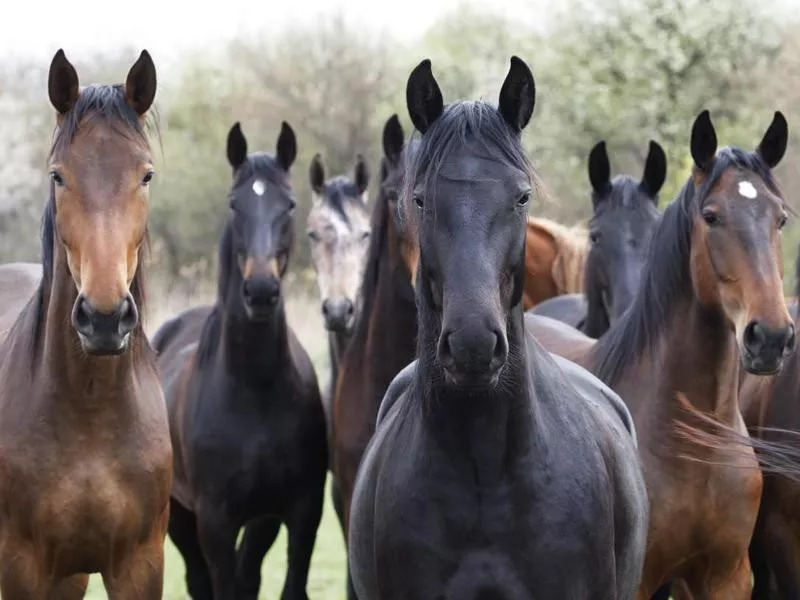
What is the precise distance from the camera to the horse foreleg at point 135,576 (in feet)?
15.0

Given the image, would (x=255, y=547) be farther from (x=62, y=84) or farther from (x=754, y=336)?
(x=754, y=336)

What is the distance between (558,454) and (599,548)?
0.83ft

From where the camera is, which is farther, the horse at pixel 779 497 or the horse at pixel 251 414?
the horse at pixel 251 414

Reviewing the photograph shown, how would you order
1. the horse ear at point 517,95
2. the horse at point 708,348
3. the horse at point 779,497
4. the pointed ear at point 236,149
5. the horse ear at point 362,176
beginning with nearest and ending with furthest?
the horse ear at point 517,95, the horse at point 708,348, the horse at point 779,497, the pointed ear at point 236,149, the horse ear at point 362,176

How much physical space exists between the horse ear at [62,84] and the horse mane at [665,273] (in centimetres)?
230

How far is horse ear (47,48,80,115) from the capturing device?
4.58 metres

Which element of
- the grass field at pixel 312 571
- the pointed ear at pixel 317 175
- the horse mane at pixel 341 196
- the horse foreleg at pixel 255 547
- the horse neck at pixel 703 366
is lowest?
the grass field at pixel 312 571

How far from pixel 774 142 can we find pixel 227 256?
299 centimetres

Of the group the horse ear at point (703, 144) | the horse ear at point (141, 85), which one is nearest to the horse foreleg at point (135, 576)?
the horse ear at point (141, 85)

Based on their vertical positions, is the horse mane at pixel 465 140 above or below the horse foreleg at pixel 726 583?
above

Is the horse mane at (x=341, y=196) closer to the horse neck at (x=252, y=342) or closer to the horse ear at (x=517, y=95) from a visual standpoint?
the horse neck at (x=252, y=342)

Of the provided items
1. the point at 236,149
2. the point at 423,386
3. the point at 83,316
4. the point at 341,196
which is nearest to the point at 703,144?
the point at 423,386

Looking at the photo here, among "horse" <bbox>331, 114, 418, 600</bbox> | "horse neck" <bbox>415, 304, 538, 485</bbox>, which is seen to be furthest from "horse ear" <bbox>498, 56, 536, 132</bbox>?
"horse" <bbox>331, 114, 418, 600</bbox>

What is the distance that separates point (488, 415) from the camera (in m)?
3.37
